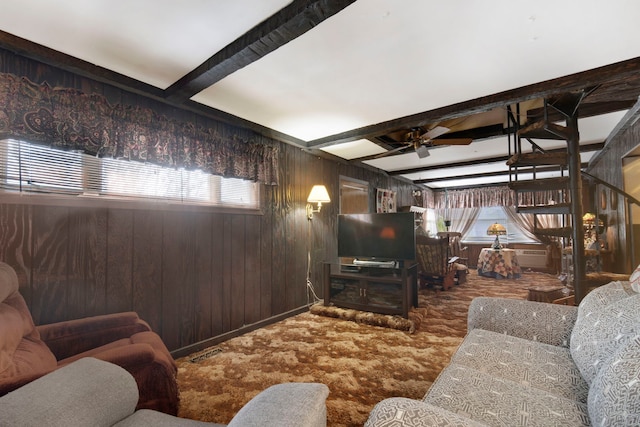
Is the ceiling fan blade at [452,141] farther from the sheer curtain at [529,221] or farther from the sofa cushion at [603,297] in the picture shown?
the sheer curtain at [529,221]

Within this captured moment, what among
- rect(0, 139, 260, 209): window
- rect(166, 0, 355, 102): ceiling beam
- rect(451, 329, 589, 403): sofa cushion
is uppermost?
rect(166, 0, 355, 102): ceiling beam

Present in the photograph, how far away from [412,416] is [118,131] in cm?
261

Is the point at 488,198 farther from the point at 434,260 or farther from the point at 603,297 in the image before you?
the point at 603,297

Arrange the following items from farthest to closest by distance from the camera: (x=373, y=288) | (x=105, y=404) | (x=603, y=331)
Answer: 1. (x=373, y=288)
2. (x=603, y=331)
3. (x=105, y=404)

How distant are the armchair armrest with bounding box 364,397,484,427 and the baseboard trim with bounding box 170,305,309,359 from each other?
2.36 meters

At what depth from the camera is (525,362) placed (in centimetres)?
138

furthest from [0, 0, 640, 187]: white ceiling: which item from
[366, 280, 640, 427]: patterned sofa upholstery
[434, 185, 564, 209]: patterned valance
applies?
[434, 185, 564, 209]: patterned valance

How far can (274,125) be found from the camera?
3.40 metres

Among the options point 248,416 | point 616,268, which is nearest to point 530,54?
point 248,416

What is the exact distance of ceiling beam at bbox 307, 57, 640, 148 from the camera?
2.19 metres

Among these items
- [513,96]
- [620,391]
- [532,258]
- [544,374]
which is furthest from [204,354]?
[532,258]

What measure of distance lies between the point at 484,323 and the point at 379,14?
2.03 m

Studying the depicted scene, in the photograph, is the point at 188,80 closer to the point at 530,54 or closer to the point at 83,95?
the point at 83,95

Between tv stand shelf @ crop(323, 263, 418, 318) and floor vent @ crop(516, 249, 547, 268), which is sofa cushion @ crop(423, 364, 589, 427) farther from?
floor vent @ crop(516, 249, 547, 268)
